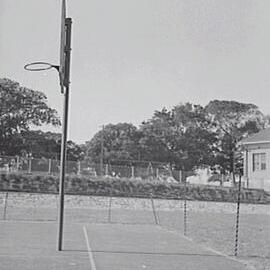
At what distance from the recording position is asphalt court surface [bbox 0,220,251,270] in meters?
9.94

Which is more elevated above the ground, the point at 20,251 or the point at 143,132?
the point at 143,132

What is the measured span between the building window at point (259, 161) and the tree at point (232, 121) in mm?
12656

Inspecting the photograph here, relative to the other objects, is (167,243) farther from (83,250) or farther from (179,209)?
(179,209)

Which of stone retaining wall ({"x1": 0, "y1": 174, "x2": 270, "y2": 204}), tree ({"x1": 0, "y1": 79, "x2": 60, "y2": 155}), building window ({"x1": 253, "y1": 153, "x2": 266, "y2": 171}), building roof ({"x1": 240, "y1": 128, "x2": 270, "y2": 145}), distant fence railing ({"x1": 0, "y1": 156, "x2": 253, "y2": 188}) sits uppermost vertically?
tree ({"x1": 0, "y1": 79, "x2": 60, "y2": 155})

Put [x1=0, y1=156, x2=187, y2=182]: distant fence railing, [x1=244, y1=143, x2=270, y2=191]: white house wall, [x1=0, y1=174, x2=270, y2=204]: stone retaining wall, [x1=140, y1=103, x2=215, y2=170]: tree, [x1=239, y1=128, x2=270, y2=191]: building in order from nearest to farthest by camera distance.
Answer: [x1=0, y1=174, x2=270, y2=204]: stone retaining wall
[x1=0, y1=156, x2=187, y2=182]: distant fence railing
[x1=244, y1=143, x2=270, y2=191]: white house wall
[x1=239, y1=128, x2=270, y2=191]: building
[x1=140, y1=103, x2=215, y2=170]: tree

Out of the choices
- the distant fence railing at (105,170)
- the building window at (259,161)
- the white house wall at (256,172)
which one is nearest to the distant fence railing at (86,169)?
the distant fence railing at (105,170)

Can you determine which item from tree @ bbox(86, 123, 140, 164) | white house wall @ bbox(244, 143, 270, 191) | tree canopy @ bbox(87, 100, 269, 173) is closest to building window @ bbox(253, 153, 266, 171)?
white house wall @ bbox(244, 143, 270, 191)

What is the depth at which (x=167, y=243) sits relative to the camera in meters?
14.2

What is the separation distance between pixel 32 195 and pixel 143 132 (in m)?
29.1

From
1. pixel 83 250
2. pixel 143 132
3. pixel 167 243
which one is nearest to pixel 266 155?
pixel 143 132

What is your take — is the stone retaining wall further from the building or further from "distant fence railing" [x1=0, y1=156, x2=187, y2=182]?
the building

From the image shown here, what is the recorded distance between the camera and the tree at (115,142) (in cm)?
5769

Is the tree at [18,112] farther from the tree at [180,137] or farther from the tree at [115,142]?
the tree at [180,137]

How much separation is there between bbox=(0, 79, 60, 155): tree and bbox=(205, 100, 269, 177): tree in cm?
1795
